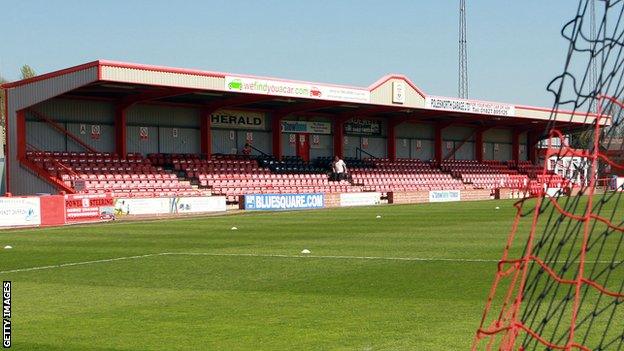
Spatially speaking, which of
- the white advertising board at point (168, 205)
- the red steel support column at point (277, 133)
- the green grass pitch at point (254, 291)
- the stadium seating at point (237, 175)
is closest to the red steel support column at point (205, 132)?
the stadium seating at point (237, 175)

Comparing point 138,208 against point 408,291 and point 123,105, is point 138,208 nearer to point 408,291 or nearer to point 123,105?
point 123,105

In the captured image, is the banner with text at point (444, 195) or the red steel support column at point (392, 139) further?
the red steel support column at point (392, 139)

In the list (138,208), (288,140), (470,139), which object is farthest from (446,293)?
(470,139)

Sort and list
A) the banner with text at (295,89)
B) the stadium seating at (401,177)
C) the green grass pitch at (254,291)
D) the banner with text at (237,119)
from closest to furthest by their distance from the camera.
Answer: the green grass pitch at (254,291)
the banner with text at (295,89)
the banner with text at (237,119)
the stadium seating at (401,177)

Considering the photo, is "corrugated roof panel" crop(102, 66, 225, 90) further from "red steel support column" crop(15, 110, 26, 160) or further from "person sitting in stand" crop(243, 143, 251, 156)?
"person sitting in stand" crop(243, 143, 251, 156)

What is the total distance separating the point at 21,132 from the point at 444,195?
22.5 metres

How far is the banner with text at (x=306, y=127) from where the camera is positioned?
4825cm

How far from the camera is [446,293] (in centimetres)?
1081

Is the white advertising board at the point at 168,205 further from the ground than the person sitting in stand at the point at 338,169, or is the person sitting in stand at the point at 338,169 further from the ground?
the person sitting in stand at the point at 338,169

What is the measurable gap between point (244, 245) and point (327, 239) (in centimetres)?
224

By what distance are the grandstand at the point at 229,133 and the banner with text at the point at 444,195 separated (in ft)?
7.06

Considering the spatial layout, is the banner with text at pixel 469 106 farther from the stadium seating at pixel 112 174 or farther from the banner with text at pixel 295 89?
the stadium seating at pixel 112 174

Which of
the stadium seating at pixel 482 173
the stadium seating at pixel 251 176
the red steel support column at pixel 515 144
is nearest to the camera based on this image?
the stadium seating at pixel 251 176

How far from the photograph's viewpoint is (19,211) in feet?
93.1
